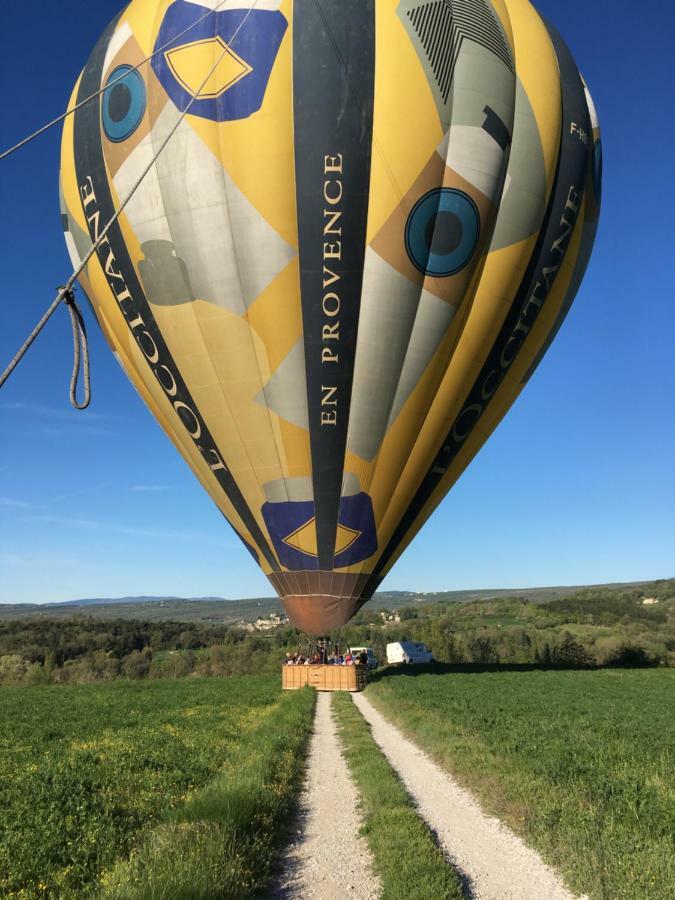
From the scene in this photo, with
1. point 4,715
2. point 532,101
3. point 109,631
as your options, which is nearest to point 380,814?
point 532,101

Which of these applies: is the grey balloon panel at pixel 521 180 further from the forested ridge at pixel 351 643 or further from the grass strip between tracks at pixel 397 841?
the forested ridge at pixel 351 643

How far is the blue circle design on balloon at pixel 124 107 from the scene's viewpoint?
14219 mm

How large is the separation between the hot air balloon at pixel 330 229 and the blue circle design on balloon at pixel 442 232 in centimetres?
5

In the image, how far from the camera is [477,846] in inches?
252

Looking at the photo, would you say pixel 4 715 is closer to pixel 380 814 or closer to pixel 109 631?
pixel 380 814

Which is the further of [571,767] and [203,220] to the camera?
[203,220]

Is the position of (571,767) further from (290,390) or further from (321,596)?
(290,390)

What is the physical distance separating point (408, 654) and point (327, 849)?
35.1 m

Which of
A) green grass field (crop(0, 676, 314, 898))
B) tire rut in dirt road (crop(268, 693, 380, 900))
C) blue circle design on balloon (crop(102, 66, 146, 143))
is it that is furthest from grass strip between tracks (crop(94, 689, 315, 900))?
blue circle design on balloon (crop(102, 66, 146, 143))

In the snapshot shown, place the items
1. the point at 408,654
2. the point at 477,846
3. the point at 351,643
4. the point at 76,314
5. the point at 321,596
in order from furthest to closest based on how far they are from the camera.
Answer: the point at 351,643 → the point at 408,654 → the point at 321,596 → the point at 477,846 → the point at 76,314

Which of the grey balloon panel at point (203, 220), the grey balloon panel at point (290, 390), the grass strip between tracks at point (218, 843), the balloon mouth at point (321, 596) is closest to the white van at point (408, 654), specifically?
the balloon mouth at point (321, 596)

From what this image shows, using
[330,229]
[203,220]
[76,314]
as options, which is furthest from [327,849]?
[203,220]

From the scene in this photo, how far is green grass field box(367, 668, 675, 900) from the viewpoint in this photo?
18.1 feet

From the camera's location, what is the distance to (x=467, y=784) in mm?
8688
